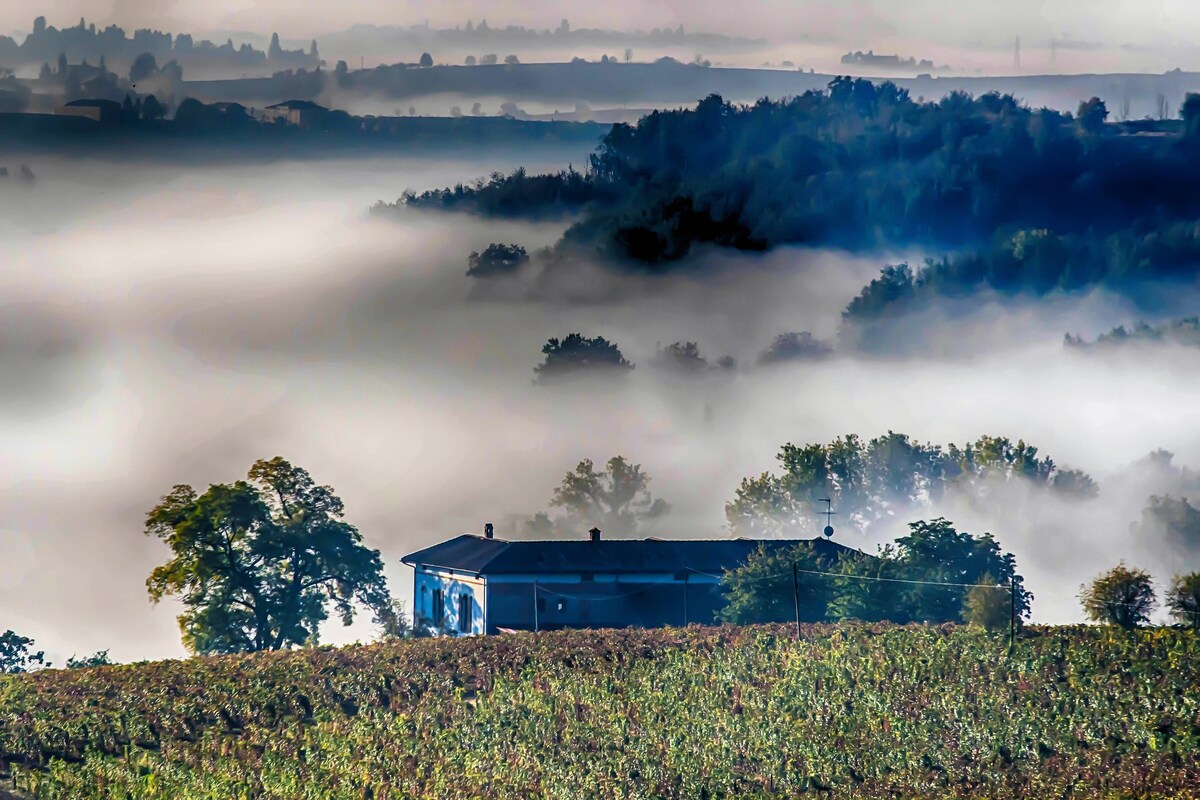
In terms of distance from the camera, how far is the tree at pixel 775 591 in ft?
314

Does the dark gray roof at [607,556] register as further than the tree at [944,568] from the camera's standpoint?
Yes

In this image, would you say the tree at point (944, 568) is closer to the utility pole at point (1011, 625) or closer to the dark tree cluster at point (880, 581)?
the dark tree cluster at point (880, 581)

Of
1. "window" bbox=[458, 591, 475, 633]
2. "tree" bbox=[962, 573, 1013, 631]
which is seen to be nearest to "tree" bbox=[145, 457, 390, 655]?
"window" bbox=[458, 591, 475, 633]

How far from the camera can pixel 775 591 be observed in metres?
96.3

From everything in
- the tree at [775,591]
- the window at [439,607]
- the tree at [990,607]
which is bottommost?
the tree at [990,607]

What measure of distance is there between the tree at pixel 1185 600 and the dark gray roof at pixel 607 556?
20.1 metres

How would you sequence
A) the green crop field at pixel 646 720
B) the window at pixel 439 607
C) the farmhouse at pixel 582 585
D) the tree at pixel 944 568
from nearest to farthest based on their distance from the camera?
the green crop field at pixel 646 720, the tree at pixel 944 568, the farmhouse at pixel 582 585, the window at pixel 439 607

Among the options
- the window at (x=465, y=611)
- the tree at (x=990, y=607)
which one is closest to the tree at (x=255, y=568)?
the window at (x=465, y=611)

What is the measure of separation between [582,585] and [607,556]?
285 centimetres

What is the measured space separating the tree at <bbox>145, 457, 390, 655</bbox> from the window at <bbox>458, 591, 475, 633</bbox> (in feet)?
14.1

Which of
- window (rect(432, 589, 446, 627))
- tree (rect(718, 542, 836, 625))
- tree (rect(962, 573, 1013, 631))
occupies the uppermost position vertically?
window (rect(432, 589, 446, 627))

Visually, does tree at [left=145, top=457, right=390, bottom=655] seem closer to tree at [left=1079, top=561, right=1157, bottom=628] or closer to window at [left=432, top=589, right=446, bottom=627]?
window at [left=432, top=589, right=446, bottom=627]

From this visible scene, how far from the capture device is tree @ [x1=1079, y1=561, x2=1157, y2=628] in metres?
79.9

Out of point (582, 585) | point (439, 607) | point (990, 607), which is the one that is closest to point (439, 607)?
point (439, 607)
